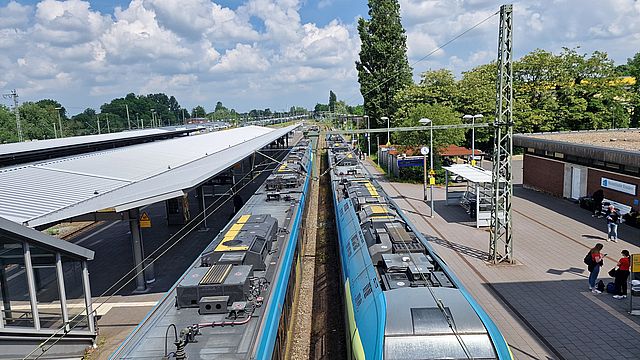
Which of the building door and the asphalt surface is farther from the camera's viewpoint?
the building door

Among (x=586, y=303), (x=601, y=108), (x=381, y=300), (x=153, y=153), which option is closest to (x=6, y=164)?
(x=153, y=153)

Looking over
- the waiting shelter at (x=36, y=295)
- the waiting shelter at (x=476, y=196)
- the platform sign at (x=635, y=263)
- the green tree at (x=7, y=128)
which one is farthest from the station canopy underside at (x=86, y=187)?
the green tree at (x=7, y=128)

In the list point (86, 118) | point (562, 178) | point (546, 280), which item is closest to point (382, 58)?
point (562, 178)

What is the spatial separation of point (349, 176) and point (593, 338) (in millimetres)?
14402

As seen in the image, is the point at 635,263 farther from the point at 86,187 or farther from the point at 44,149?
the point at 44,149

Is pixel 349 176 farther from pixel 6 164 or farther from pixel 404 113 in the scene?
pixel 404 113

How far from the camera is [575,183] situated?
86.1ft

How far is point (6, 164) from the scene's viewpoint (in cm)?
2797

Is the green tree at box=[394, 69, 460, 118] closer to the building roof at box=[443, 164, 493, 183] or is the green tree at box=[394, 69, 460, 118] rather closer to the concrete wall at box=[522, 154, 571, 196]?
the concrete wall at box=[522, 154, 571, 196]

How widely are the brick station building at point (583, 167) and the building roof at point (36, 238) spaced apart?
22.0 meters

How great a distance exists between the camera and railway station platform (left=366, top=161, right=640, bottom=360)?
11.4 metres

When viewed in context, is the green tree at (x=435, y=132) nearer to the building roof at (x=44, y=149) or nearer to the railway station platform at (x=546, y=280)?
the railway station platform at (x=546, y=280)

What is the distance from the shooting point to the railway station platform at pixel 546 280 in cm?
1141

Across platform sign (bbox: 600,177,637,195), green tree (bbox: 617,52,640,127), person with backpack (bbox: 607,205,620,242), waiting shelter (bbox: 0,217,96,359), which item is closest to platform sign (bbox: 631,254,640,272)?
person with backpack (bbox: 607,205,620,242)
